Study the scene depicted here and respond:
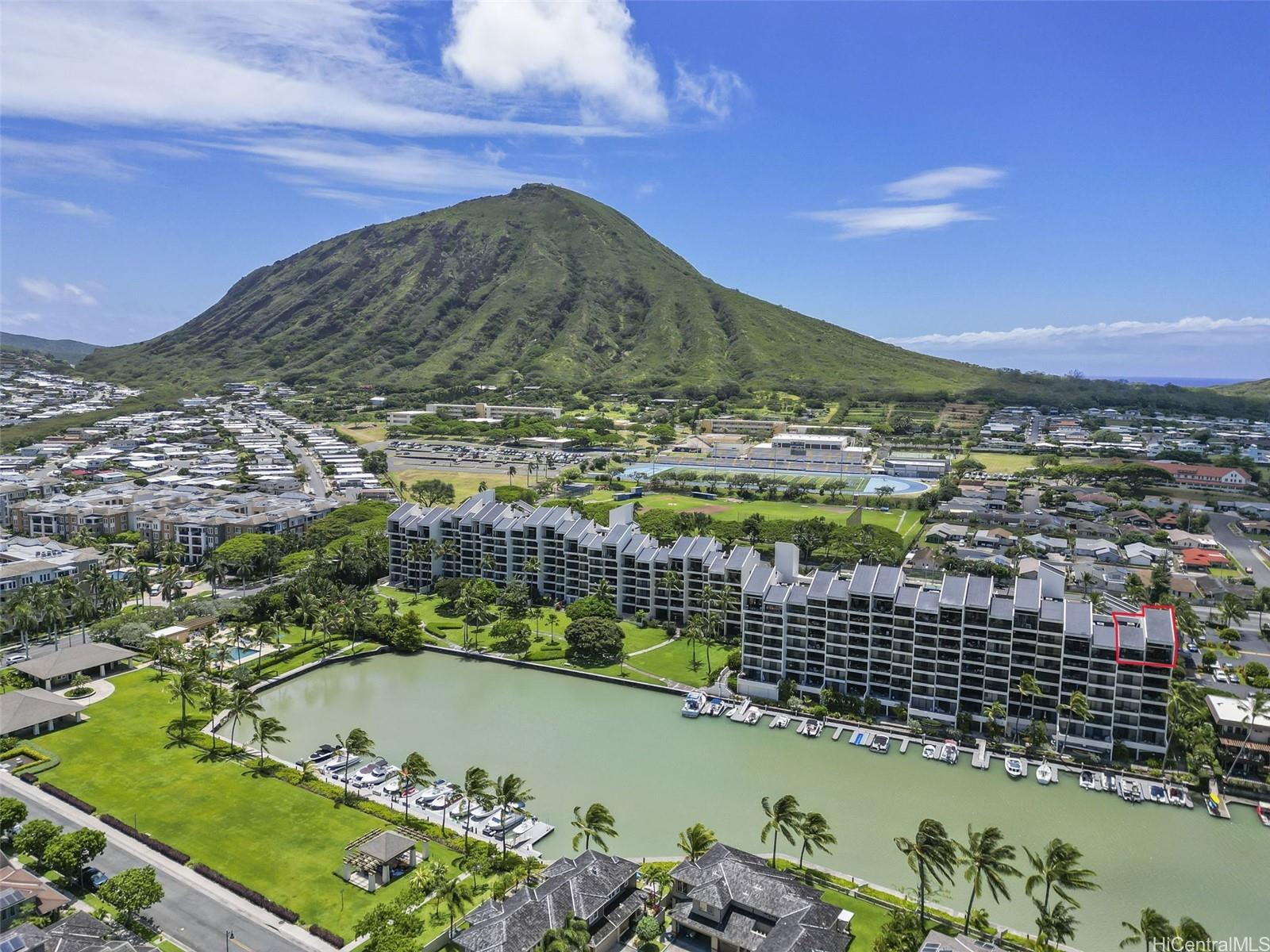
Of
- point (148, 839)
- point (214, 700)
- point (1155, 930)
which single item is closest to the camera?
point (1155, 930)

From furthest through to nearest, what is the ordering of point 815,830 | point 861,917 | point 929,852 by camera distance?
point 815,830, point 861,917, point 929,852

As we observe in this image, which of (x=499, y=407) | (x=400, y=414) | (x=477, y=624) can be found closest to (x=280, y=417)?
(x=400, y=414)

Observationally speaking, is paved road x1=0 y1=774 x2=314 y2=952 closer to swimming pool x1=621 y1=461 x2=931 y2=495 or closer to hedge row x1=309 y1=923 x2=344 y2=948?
hedge row x1=309 y1=923 x2=344 y2=948

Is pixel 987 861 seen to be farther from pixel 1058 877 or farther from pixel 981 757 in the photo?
pixel 981 757

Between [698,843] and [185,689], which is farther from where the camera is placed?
[185,689]

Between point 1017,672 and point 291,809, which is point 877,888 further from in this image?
point 291,809

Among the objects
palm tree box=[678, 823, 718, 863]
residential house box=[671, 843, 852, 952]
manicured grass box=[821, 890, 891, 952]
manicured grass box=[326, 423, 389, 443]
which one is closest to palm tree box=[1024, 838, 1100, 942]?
manicured grass box=[821, 890, 891, 952]

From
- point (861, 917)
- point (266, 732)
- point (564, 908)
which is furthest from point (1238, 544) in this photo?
point (266, 732)
